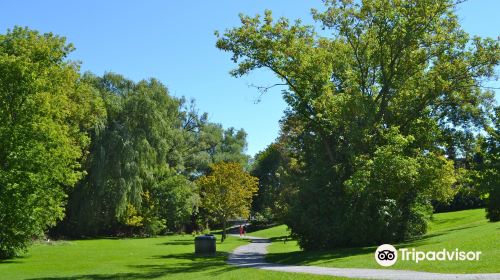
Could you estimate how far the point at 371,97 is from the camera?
2777 centimetres

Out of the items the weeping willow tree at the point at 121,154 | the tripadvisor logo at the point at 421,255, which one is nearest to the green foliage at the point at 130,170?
the weeping willow tree at the point at 121,154

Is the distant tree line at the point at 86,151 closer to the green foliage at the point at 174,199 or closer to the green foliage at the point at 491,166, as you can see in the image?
the green foliage at the point at 174,199

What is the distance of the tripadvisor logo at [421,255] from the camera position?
1628cm

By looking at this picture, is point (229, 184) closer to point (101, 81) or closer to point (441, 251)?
point (101, 81)

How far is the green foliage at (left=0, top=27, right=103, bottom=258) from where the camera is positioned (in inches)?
1068

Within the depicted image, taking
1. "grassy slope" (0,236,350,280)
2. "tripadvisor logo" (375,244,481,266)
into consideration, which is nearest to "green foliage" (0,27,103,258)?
"grassy slope" (0,236,350,280)

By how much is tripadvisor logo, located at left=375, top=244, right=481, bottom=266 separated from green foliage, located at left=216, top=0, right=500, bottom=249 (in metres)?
A: 6.60

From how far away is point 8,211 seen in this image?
88.5ft

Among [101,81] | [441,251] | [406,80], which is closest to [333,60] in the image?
[406,80]

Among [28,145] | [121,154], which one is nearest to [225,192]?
[121,154]

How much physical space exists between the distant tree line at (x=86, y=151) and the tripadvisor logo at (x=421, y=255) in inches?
746

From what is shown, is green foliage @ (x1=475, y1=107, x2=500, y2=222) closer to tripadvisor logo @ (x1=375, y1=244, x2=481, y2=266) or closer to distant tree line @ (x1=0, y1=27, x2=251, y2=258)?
tripadvisor logo @ (x1=375, y1=244, x2=481, y2=266)

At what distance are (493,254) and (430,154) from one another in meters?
13.0

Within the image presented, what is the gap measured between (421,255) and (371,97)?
11.5 meters
